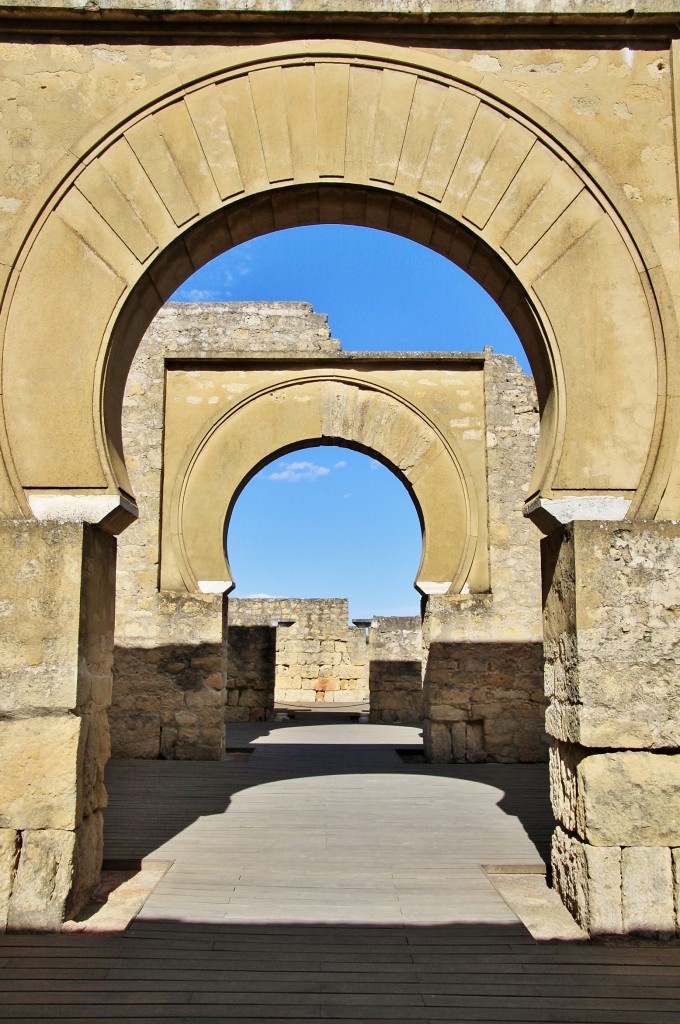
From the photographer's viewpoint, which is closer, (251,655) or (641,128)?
(641,128)

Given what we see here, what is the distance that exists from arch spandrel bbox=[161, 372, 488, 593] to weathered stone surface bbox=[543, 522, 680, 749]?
16.8 feet

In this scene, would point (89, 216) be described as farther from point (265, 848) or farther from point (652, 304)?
point (265, 848)

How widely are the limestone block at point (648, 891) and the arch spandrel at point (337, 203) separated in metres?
1.59

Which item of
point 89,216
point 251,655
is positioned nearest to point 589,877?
point 89,216

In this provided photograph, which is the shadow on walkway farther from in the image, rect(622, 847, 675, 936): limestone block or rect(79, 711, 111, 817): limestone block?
rect(79, 711, 111, 817): limestone block

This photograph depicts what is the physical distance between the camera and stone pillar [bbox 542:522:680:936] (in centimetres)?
360

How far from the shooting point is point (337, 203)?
14.9ft

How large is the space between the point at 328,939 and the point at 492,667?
17.4 feet

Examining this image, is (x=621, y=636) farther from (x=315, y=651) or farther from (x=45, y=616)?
(x=315, y=651)

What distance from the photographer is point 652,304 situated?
409 cm

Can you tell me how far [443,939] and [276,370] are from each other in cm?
700

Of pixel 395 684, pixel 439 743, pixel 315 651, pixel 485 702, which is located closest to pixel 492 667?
pixel 485 702

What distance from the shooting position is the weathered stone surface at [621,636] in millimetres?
3688

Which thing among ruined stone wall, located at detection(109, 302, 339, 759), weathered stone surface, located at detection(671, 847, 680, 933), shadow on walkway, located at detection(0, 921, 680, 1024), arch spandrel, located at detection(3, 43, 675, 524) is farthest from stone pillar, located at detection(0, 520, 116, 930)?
ruined stone wall, located at detection(109, 302, 339, 759)
